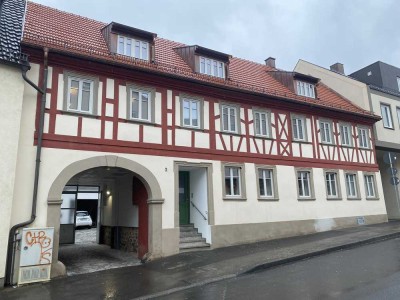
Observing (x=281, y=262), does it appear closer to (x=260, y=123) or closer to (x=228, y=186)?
(x=228, y=186)

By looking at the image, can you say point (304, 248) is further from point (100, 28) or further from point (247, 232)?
point (100, 28)

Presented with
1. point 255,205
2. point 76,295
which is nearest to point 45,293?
point 76,295

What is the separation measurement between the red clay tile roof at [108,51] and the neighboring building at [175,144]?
0.09m

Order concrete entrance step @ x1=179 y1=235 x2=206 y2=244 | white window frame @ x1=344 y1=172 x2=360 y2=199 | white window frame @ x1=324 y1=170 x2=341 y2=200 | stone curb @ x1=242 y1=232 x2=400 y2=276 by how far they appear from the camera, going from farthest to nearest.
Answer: white window frame @ x1=344 y1=172 x2=360 y2=199
white window frame @ x1=324 y1=170 x2=341 y2=200
concrete entrance step @ x1=179 y1=235 x2=206 y2=244
stone curb @ x1=242 y1=232 x2=400 y2=276

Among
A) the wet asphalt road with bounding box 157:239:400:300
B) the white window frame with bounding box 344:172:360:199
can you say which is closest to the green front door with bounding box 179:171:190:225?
the wet asphalt road with bounding box 157:239:400:300

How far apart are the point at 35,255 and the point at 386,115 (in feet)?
67.0

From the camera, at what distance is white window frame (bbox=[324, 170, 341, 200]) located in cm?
1742

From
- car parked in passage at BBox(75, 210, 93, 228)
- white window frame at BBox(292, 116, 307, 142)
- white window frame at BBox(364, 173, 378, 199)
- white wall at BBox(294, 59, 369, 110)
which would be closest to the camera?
white window frame at BBox(292, 116, 307, 142)

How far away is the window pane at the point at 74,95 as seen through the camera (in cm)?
1133

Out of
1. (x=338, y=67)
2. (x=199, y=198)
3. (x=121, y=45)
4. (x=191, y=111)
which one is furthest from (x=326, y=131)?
(x=121, y=45)

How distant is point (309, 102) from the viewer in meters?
17.2

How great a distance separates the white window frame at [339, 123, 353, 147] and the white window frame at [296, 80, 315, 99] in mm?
2315

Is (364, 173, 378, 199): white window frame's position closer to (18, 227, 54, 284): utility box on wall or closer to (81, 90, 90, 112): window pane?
(81, 90, 90, 112): window pane

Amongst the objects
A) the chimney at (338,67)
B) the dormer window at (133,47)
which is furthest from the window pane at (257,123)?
the chimney at (338,67)
